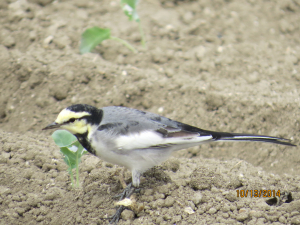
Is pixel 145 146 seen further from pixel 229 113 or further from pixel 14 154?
pixel 229 113

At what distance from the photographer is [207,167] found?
13.7ft

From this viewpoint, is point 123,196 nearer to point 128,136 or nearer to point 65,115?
point 128,136

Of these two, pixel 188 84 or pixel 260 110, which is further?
pixel 188 84

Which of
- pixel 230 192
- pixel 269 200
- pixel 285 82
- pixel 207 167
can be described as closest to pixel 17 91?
pixel 207 167

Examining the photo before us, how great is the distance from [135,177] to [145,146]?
38 cm

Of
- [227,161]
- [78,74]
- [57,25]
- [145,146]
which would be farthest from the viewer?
[57,25]

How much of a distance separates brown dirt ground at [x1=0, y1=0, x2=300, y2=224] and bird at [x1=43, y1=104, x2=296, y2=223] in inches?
15.5

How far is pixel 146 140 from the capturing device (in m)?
3.60

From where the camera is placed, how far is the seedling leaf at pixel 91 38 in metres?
5.57

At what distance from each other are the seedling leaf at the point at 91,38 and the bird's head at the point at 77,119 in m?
2.17
